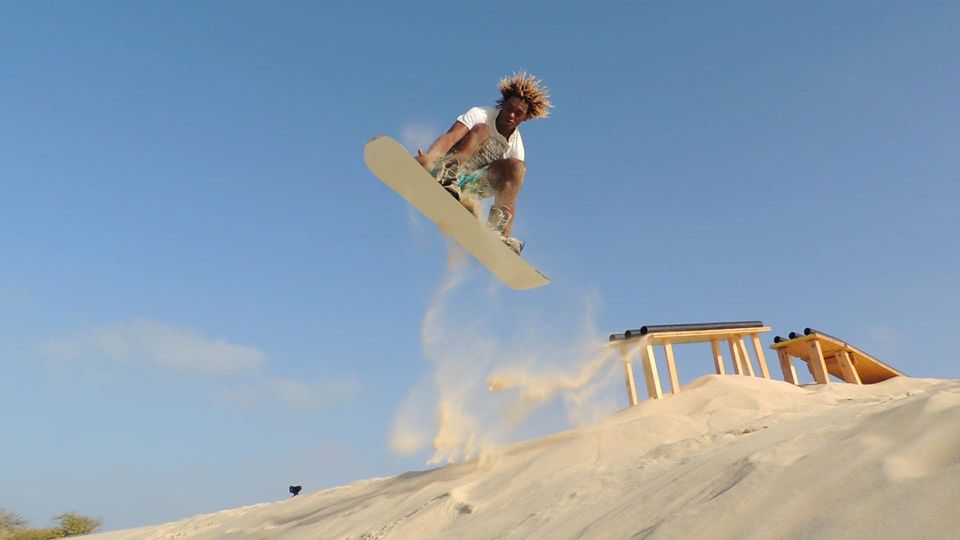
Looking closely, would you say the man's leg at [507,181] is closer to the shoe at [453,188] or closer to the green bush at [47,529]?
the shoe at [453,188]

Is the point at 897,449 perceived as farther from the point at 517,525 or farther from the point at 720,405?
the point at 720,405

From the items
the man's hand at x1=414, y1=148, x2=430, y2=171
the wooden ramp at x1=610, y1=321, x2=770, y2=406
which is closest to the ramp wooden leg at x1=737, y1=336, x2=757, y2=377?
the wooden ramp at x1=610, y1=321, x2=770, y2=406

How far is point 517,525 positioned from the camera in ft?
13.5

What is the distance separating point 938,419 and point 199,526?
10.6 meters

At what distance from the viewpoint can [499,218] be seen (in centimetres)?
725

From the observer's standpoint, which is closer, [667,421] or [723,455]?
[723,455]

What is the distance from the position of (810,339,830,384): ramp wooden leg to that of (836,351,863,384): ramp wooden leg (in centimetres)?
116

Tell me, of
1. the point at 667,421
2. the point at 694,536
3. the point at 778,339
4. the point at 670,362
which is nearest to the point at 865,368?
the point at 778,339

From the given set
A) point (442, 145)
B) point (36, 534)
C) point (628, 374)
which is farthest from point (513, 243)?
point (36, 534)

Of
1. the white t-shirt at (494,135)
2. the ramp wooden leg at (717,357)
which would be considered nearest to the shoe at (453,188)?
the white t-shirt at (494,135)

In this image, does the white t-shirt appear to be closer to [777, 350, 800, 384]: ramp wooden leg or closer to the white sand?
the white sand

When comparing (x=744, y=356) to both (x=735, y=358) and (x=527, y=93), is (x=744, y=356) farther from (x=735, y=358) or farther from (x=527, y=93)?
(x=527, y=93)

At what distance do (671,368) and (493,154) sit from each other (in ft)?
12.5

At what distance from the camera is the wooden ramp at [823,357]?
11164mm
